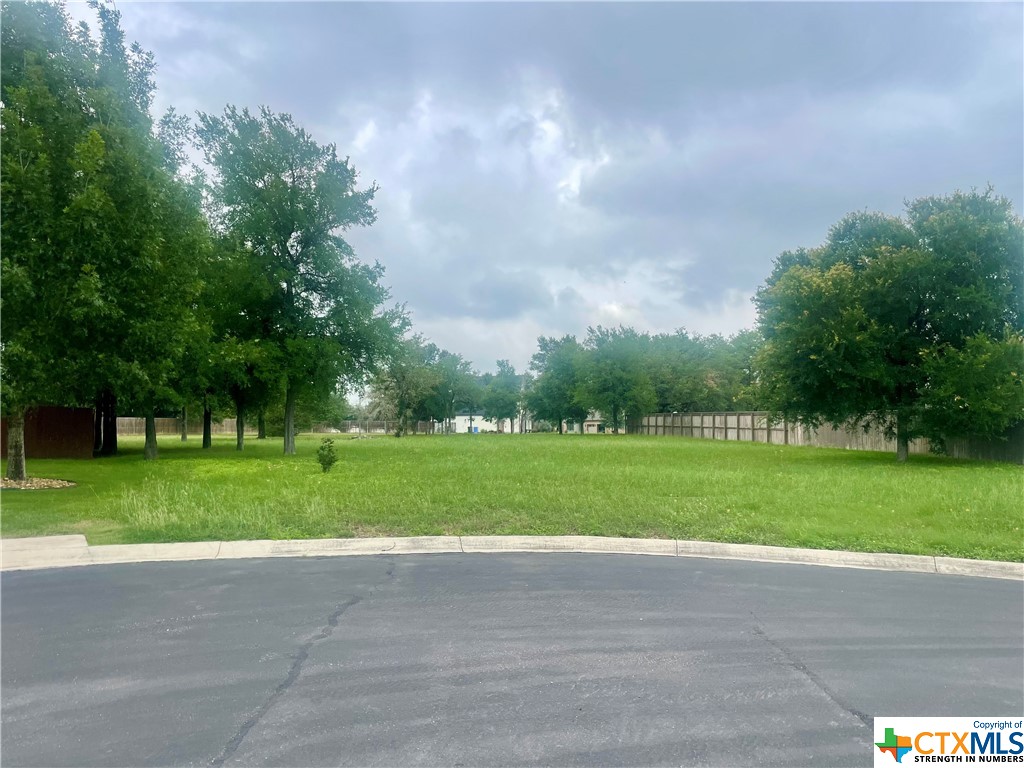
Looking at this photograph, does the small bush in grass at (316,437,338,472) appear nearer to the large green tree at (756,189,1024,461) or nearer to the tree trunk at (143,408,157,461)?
the tree trunk at (143,408,157,461)

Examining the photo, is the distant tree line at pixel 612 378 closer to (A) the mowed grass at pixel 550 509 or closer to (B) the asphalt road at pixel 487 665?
(A) the mowed grass at pixel 550 509

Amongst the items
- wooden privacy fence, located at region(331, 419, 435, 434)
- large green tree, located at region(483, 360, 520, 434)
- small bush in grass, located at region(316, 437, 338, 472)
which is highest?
large green tree, located at region(483, 360, 520, 434)

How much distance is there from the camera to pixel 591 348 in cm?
7325

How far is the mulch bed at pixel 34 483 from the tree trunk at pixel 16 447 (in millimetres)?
199

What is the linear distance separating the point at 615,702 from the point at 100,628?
4.03 meters

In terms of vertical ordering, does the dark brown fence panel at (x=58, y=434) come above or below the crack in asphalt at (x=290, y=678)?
above

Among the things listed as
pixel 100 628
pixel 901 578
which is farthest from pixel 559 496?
pixel 100 628

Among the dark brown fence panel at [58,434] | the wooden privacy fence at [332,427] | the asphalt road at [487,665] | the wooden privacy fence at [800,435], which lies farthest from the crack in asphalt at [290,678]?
the wooden privacy fence at [332,427]

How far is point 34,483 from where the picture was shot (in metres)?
15.0

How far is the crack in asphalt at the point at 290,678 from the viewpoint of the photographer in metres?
3.60

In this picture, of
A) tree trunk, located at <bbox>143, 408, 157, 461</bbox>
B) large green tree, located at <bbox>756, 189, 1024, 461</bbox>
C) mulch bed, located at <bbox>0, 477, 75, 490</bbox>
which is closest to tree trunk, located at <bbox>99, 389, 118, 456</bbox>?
tree trunk, located at <bbox>143, 408, 157, 461</bbox>

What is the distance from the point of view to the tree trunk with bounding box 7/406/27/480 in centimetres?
1514

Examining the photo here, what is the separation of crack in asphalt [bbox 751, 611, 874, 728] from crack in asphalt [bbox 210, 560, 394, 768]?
3.23 meters
